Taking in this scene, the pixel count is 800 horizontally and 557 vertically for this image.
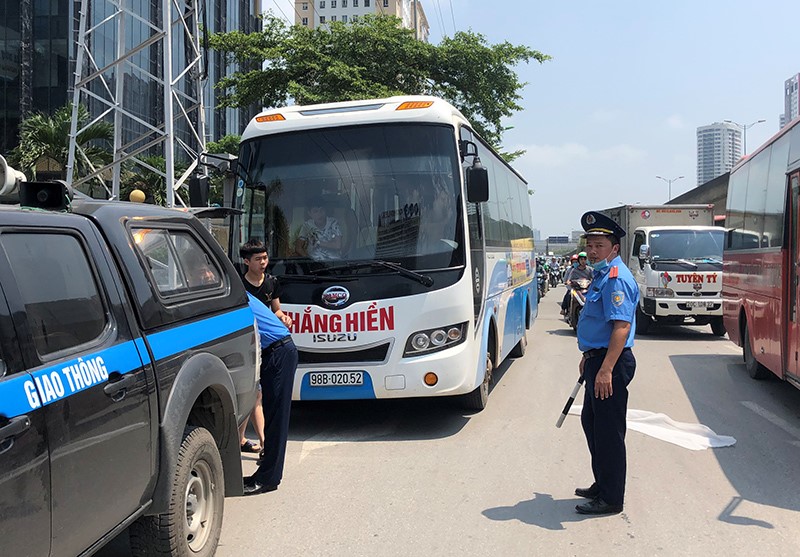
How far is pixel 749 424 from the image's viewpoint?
712cm

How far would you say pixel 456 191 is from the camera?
679 centimetres

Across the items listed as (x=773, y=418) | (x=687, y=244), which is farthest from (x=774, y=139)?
(x=687, y=244)

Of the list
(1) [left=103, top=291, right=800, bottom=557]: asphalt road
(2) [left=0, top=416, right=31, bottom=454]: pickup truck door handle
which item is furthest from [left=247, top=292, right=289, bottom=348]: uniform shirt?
(2) [left=0, top=416, right=31, bottom=454]: pickup truck door handle

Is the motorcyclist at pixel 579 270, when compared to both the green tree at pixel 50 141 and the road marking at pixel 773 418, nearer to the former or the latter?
the road marking at pixel 773 418

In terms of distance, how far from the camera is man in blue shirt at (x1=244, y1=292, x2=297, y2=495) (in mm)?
5031

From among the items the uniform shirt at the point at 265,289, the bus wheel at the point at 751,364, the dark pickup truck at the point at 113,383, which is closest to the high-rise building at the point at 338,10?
the bus wheel at the point at 751,364

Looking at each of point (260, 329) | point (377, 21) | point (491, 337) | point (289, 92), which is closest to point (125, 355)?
point (260, 329)

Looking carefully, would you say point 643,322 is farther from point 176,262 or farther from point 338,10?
point 338,10

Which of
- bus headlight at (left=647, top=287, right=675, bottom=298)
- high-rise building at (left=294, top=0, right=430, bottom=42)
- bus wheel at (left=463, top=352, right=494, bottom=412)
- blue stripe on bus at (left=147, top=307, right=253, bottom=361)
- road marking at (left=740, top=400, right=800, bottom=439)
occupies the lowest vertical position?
road marking at (left=740, top=400, right=800, bottom=439)

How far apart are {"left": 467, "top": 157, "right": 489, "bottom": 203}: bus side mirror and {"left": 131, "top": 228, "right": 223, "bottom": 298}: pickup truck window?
10.0 ft

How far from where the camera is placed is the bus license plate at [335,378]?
21.4 ft

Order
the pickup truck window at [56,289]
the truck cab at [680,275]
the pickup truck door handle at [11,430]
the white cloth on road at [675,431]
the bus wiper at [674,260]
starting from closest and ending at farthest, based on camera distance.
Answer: the pickup truck door handle at [11,430]
the pickup truck window at [56,289]
the white cloth on road at [675,431]
the truck cab at [680,275]
the bus wiper at [674,260]

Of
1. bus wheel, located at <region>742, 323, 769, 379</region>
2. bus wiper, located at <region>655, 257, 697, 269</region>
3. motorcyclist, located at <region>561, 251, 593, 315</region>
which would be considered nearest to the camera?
bus wheel, located at <region>742, 323, 769, 379</region>

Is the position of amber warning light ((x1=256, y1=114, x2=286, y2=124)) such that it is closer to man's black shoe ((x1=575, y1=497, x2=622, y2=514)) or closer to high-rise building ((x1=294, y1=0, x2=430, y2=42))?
man's black shoe ((x1=575, y1=497, x2=622, y2=514))
